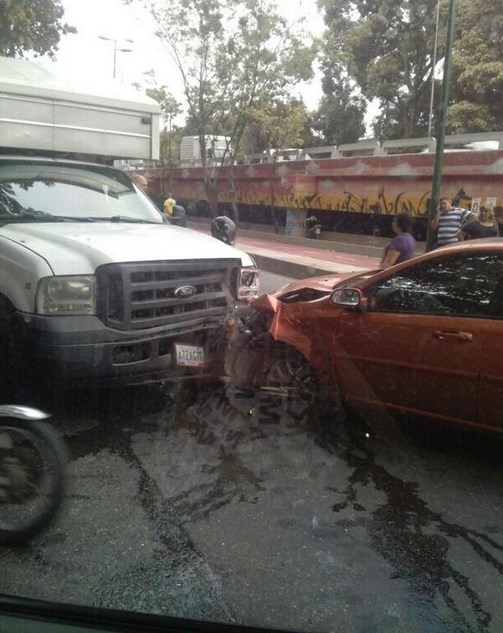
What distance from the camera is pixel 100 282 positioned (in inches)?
156

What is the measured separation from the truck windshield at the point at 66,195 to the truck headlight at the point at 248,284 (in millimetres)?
1021

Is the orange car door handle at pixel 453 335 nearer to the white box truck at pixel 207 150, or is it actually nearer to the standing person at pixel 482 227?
the standing person at pixel 482 227

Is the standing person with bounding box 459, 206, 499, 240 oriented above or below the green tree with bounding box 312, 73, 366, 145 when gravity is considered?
below

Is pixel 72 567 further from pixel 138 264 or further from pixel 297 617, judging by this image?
pixel 138 264

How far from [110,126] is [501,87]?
1761cm

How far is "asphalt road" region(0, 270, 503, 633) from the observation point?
8.54 feet

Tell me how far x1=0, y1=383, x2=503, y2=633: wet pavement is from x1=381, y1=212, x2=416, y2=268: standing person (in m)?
2.65

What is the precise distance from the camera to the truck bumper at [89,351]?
3.83 m

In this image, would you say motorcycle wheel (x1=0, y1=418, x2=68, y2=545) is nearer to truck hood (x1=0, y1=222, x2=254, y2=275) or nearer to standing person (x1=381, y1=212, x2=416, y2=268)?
truck hood (x1=0, y1=222, x2=254, y2=275)

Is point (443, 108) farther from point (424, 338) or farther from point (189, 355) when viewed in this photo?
point (189, 355)

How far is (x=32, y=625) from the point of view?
2.31m

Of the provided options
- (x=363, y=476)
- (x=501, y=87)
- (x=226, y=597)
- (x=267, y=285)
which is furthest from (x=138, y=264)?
(x=501, y=87)

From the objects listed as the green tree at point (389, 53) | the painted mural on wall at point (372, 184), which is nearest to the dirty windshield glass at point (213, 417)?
the painted mural on wall at point (372, 184)

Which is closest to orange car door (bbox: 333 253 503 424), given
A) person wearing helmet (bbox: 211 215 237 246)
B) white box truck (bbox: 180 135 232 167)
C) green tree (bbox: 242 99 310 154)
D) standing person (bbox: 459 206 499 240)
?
person wearing helmet (bbox: 211 215 237 246)
